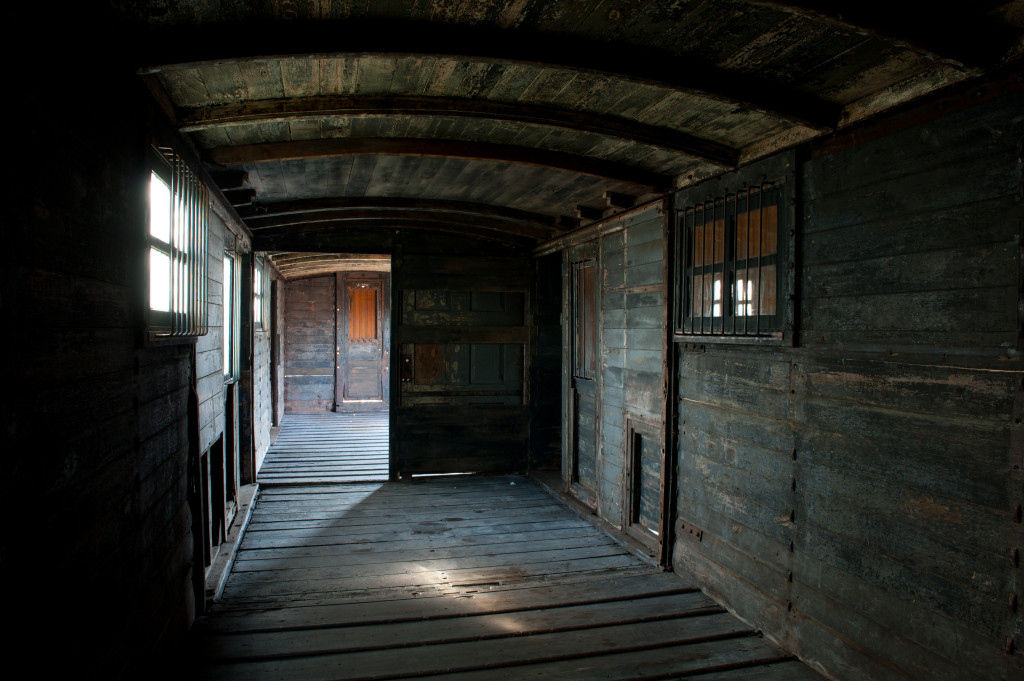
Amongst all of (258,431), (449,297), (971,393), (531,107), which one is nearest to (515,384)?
(449,297)

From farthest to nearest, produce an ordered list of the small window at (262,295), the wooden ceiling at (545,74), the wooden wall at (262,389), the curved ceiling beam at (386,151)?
1. the small window at (262,295)
2. the wooden wall at (262,389)
3. the curved ceiling beam at (386,151)
4. the wooden ceiling at (545,74)

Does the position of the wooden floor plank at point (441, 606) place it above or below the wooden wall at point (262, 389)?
below

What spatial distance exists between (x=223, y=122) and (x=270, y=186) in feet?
5.85

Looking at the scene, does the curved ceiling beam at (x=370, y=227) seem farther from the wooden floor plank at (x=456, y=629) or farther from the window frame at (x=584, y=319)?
the wooden floor plank at (x=456, y=629)

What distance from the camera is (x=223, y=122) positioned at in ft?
9.45

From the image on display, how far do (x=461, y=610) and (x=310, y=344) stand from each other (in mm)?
8921

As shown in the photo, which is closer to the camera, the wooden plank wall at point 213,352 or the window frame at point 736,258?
the window frame at point 736,258

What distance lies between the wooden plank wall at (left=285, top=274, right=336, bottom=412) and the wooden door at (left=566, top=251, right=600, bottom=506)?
22.7 ft

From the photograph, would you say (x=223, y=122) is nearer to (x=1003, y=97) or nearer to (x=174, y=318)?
(x=174, y=318)

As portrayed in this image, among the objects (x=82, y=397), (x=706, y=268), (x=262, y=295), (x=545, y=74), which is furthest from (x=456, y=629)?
(x=262, y=295)

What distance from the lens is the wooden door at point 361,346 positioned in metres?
11.7

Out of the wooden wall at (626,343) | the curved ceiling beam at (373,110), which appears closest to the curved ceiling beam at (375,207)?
the wooden wall at (626,343)

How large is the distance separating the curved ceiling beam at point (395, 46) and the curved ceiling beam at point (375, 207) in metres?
2.95

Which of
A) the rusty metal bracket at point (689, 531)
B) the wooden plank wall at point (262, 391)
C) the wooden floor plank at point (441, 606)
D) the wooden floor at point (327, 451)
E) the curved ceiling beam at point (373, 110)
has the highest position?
the curved ceiling beam at point (373, 110)
